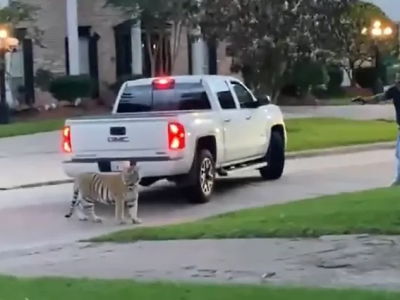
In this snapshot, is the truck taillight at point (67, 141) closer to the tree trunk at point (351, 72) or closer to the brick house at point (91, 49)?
the brick house at point (91, 49)

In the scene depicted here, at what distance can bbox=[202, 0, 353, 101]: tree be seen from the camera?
28688 millimetres

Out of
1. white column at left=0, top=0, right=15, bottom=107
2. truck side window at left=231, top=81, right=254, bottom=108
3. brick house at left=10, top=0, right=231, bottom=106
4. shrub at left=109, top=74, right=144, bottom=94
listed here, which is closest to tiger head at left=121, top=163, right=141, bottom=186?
truck side window at left=231, top=81, right=254, bottom=108

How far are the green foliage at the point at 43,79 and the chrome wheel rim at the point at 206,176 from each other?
2570 cm

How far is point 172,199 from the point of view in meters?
16.7

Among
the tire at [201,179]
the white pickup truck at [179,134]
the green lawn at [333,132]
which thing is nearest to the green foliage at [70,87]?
the green lawn at [333,132]

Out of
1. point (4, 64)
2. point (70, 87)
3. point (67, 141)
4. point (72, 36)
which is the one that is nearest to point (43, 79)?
point (70, 87)

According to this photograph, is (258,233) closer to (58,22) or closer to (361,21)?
(58,22)

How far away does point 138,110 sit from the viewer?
17.2m

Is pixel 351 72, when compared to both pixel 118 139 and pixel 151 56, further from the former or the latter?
pixel 118 139

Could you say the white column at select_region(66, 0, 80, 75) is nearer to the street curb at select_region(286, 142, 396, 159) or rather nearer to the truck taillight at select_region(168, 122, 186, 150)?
the street curb at select_region(286, 142, 396, 159)

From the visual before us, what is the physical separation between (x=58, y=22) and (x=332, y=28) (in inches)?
641

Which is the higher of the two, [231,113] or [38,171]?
[231,113]

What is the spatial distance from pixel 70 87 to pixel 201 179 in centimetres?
2564

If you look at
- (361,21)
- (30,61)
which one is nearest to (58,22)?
(30,61)
